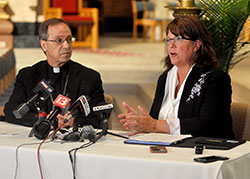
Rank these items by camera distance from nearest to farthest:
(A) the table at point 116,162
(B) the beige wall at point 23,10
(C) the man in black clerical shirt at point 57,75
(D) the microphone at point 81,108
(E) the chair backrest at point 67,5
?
(A) the table at point 116,162
(D) the microphone at point 81,108
(C) the man in black clerical shirt at point 57,75
(B) the beige wall at point 23,10
(E) the chair backrest at point 67,5

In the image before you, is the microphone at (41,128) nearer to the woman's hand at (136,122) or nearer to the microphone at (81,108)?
the microphone at (81,108)

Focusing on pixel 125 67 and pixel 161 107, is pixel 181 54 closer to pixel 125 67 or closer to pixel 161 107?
pixel 161 107

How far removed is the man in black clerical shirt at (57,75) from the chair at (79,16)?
24.9 ft

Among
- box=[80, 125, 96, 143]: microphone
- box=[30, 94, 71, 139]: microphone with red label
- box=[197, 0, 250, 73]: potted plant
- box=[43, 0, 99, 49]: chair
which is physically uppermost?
box=[197, 0, 250, 73]: potted plant

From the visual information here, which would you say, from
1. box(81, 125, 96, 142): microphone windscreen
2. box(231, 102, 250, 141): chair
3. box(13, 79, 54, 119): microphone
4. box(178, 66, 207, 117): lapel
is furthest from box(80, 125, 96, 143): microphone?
box(231, 102, 250, 141): chair

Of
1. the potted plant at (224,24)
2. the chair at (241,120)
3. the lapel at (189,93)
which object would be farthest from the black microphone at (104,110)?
the potted plant at (224,24)

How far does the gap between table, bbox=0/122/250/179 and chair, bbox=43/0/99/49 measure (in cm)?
870

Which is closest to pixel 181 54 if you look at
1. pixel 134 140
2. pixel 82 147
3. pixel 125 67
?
pixel 134 140

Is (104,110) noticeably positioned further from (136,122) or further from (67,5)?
(67,5)

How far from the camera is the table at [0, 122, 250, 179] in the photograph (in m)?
2.41

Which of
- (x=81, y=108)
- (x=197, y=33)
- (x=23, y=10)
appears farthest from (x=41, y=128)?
(x=23, y=10)

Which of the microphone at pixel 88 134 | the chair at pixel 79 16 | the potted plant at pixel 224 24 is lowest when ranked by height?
the chair at pixel 79 16

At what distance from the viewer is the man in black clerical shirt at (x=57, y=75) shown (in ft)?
12.1

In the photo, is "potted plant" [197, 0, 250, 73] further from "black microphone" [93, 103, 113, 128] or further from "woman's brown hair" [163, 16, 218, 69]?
"black microphone" [93, 103, 113, 128]
